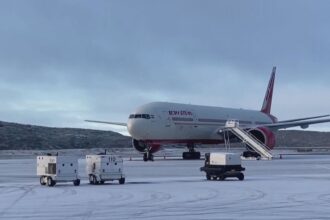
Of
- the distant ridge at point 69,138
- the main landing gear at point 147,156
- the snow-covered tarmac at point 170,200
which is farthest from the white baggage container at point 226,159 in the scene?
the distant ridge at point 69,138

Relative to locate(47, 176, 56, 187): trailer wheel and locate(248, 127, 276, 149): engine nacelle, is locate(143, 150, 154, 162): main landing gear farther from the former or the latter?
locate(47, 176, 56, 187): trailer wheel

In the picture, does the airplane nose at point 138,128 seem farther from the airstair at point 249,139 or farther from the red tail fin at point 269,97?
the red tail fin at point 269,97

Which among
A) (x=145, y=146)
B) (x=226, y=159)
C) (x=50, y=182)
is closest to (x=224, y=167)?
(x=226, y=159)

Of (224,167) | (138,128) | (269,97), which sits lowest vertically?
(224,167)

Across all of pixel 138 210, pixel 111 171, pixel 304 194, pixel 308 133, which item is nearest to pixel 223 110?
pixel 111 171

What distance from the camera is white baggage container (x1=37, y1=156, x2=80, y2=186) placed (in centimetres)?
2397

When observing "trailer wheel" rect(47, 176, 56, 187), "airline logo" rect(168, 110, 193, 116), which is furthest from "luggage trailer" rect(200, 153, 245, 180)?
"airline logo" rect(168, 110, 193, 116)

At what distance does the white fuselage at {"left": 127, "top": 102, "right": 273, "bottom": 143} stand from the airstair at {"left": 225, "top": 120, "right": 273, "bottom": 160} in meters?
1.65

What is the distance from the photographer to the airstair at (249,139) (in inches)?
2035

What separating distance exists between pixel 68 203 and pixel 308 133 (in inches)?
5573

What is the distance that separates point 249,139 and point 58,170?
101 ft

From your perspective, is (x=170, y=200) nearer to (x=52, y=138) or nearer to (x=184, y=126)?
(x=184, y=126)

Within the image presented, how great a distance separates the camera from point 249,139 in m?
53.2

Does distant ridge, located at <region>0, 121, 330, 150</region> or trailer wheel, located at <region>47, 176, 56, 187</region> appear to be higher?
distant ridge, located at <region>0, 121, 330, 150</region>
